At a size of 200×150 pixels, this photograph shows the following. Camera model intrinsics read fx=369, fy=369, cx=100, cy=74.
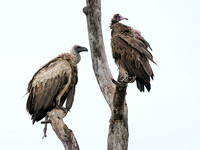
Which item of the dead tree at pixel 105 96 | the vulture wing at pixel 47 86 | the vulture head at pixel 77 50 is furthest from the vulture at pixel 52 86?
the dead tree at pixel 105 96

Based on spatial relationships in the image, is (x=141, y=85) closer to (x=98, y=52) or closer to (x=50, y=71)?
(x=98, y=52)

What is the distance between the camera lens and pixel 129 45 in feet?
24.1

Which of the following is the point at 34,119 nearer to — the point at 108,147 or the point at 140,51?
the point at 108,147

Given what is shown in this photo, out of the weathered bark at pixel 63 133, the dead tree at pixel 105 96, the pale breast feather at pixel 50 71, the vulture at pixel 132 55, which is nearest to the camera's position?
the weathered bark at pixel 63 133

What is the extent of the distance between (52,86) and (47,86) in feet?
0.31

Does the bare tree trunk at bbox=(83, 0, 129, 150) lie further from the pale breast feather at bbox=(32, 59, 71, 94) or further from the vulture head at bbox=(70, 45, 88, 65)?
the vulture head at bbox=(70, 45, 88, 65)

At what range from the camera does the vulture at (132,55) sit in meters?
7.10

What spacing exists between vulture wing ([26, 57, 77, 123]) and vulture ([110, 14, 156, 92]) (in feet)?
3.38

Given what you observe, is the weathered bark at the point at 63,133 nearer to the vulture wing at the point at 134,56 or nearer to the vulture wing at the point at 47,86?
the vulture wing at the point at 47,86

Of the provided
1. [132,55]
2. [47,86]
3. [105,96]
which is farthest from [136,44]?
[47,86]

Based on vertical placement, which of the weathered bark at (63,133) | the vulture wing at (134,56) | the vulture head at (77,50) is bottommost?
the weathered bark at (63,133)

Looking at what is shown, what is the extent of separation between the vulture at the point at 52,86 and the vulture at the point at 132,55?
3.00 feet

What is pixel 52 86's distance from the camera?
6953 mm

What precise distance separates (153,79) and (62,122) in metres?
2.20
